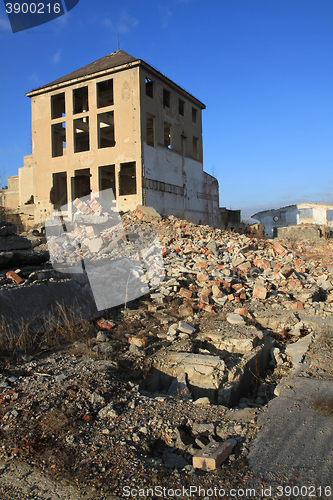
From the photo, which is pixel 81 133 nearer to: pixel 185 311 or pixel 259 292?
pixel 259 292

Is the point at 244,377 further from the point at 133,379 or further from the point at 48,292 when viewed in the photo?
the point at 48,292

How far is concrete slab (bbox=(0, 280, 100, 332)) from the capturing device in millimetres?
4605

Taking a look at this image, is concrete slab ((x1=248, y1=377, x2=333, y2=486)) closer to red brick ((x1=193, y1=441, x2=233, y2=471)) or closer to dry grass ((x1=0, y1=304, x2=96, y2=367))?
red brick ((x1=193, y1=441, x2=233, y2=471))

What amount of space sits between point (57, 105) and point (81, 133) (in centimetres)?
204

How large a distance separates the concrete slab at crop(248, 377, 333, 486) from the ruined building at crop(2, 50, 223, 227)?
1395 centimetres

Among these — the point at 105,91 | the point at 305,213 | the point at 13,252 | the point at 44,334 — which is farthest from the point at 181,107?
the point at 44,334

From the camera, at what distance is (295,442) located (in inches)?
105

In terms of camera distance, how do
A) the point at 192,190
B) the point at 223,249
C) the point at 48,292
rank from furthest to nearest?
1. the point at 192,190
2. the point at 223,249
3. the point at 48,292

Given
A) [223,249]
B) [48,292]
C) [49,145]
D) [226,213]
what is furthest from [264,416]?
[226,213]

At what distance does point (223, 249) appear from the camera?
1012cm

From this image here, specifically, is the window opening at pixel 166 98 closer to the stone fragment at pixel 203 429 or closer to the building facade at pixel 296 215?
the building facade at pixel 296 215

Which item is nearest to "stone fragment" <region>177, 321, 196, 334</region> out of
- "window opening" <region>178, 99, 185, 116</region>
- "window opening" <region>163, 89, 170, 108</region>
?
"window opening" <region>163, 89, 170, 108</region>

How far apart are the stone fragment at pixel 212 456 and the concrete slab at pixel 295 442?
0.60 feet

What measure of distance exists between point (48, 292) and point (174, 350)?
87.7 inches
